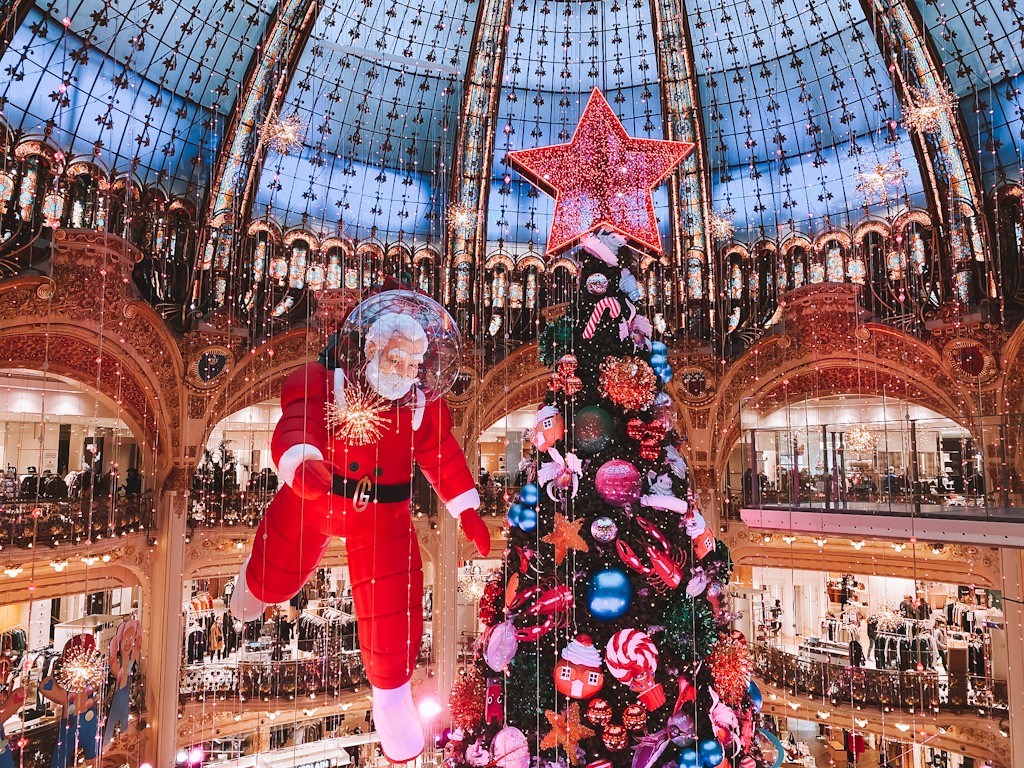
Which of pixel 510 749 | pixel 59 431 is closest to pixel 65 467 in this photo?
pixel 59 431

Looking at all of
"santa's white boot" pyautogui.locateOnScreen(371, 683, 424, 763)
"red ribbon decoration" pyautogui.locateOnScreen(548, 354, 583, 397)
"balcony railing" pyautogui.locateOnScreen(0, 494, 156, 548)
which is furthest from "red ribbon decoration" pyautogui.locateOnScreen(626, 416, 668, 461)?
"balcony railing" pyautogui.locateOnScreen(0, 494, 156, 548)

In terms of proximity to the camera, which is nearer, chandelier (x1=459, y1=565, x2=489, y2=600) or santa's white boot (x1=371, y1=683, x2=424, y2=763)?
santa's white boot (x1=371, y1=683, x2=424, y2=763)

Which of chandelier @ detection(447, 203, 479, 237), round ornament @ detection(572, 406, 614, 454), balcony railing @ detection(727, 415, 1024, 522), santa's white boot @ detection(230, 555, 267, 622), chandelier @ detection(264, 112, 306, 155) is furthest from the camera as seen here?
chandelier @ detection(447, 203, 479, 237)

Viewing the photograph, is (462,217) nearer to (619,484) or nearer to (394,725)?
(619,484)

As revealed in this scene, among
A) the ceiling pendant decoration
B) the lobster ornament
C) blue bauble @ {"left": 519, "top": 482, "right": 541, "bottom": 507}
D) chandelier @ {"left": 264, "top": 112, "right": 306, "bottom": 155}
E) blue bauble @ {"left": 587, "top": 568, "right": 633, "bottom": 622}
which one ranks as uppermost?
chandelier @ {"left": 264, "top": 112, "right": 306, "bottom": 155}

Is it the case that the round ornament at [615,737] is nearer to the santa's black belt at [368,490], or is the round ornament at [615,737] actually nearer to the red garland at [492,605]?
the red garland at [492,605]

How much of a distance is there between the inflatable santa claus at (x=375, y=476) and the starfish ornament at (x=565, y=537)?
1.06 meters

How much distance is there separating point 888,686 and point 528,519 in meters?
9.80

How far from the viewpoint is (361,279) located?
1217cm

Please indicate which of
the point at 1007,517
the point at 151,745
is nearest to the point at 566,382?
the point at 1007,517

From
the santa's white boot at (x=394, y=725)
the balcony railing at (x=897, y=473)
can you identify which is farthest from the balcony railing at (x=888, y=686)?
the santa's white boot at (x=394, y=725)

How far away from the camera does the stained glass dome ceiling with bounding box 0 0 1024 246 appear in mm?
9484

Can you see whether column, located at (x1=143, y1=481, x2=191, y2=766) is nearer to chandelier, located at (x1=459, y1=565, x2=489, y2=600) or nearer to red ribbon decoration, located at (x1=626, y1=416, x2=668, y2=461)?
chandelier, located at (x1=459, y1=565, x2=489, y2=600)

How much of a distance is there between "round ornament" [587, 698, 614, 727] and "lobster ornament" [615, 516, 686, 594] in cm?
80
